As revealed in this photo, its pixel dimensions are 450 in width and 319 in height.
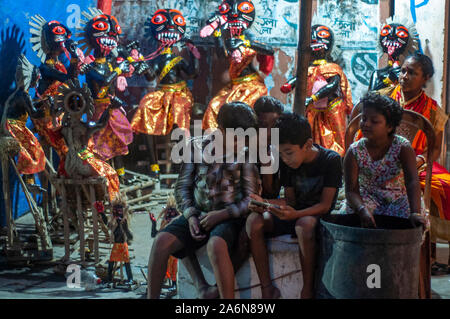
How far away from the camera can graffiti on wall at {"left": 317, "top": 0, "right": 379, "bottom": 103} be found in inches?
318

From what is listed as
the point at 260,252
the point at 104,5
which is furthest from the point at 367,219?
the point at 104,5

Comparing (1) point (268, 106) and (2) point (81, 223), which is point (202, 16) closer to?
(2) point (81, 223)

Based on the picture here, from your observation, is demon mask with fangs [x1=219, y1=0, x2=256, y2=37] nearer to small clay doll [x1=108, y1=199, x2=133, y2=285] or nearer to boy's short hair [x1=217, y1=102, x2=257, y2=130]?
small clay doll [x1=108, y1=199, x2=133, y2=285]

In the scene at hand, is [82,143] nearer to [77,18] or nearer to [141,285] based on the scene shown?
[141,285]

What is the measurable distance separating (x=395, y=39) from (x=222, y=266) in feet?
16.8

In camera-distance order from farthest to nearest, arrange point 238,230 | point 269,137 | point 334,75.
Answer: point 334,75 < point 269,137 < point 238,230

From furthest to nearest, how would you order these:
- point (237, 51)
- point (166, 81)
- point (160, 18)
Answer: point (166, 81) → point (160, 18) → point (237, 51)

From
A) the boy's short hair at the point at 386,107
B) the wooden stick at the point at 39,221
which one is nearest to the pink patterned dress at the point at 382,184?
the boy's short hair at the point at 386,107

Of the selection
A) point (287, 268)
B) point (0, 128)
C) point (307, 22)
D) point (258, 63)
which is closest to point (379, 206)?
point (287, 268)

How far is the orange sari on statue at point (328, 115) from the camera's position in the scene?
7.23 m

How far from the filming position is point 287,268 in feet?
9.87

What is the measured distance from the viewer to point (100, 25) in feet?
22.5

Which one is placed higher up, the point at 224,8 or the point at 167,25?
the point at 224,8
